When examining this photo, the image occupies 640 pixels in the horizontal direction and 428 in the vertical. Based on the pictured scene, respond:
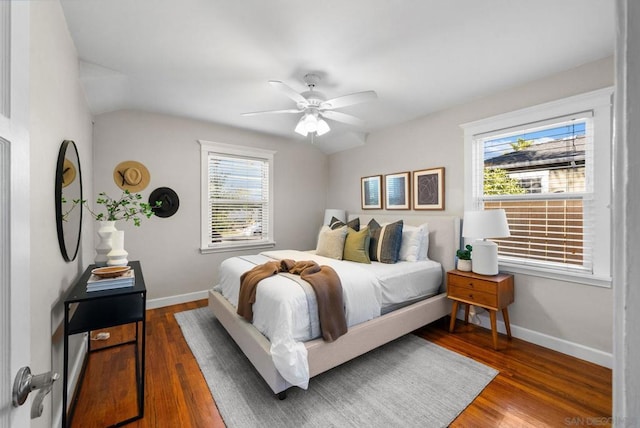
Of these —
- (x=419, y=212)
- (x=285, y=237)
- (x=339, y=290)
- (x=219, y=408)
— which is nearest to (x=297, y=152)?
(x=285, y=237)

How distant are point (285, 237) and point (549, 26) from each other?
3.95 metres

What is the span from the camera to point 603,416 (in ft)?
5.62

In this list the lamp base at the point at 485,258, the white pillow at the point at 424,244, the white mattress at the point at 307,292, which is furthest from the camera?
the white pillow at the point at 424,244

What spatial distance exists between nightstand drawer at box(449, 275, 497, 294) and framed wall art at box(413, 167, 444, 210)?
3.15 ft

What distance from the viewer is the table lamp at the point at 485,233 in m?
2.47

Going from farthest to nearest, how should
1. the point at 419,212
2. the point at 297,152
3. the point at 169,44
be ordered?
the point at 297,152 → the point at 419,212 → the point at 169,44

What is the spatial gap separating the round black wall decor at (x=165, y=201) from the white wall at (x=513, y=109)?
2953 millimetres

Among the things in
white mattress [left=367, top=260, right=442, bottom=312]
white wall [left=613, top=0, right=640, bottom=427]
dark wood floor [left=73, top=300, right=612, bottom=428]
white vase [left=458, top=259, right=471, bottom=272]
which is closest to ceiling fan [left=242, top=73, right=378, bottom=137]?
white mattress [left=367, top=260, right=442, bottom=312]

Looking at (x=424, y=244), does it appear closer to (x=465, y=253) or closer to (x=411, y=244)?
(x=411, y=244)

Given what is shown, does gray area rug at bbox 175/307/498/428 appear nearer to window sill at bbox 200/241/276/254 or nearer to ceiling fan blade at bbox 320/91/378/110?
window sill at bbox 200/241/276/254

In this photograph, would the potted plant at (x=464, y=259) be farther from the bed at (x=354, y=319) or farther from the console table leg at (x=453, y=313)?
the console table leg at (x=453, y=313)

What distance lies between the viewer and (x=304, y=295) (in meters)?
2.01

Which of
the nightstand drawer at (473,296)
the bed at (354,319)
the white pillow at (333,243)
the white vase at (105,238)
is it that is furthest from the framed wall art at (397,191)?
the white vase at (105,238)

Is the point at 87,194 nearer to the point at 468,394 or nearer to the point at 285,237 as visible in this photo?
the point at 285,237
